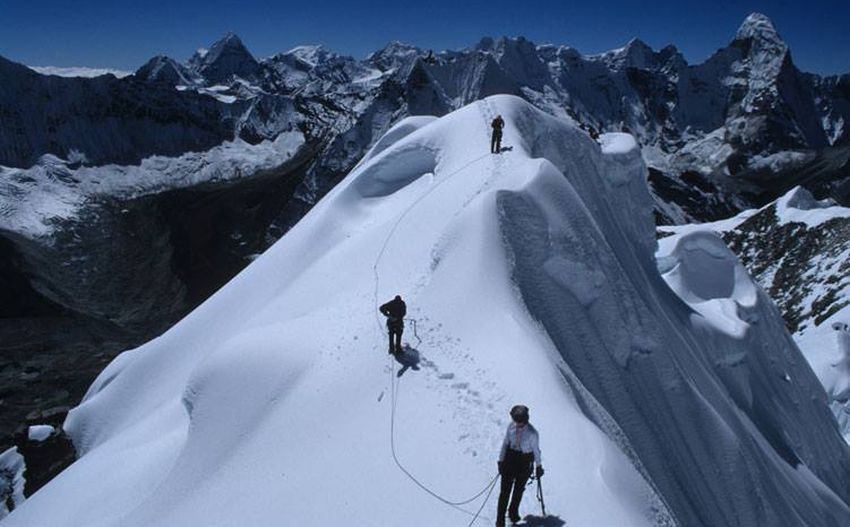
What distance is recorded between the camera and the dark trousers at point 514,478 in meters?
10.4

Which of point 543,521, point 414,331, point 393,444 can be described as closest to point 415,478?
point 393,444

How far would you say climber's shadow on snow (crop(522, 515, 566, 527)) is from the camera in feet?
36.1

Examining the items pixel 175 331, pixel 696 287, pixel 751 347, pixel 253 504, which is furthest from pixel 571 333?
pixel 696 287

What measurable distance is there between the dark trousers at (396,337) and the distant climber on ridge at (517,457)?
734cm

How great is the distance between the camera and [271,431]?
17.6m

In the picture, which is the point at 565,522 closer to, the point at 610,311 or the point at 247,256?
the point at 610,311

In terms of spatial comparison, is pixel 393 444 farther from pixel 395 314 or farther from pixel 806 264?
pixel 806 264

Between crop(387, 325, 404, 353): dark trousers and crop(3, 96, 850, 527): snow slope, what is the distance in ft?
2.21

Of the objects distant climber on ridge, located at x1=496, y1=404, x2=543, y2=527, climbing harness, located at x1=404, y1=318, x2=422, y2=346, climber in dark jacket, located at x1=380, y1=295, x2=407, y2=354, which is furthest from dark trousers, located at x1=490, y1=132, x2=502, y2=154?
distant climber on ridge, located at x1=496, y1=404, x2=543, y2=527

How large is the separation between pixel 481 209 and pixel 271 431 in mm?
11118

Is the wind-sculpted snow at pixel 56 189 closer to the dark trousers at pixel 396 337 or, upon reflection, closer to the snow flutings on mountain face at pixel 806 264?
the snow flutings on mountain face at pixel 806 264

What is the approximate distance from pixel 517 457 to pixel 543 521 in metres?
1.69

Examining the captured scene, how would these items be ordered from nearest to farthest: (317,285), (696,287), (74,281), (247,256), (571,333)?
1. (571,333)
2. (317,285)
3. (696,287)
4. (74,281)
5. (247,256)

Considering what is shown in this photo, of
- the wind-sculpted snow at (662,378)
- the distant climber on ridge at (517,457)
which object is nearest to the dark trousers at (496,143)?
the wind-sculpted snow at (662,378)
